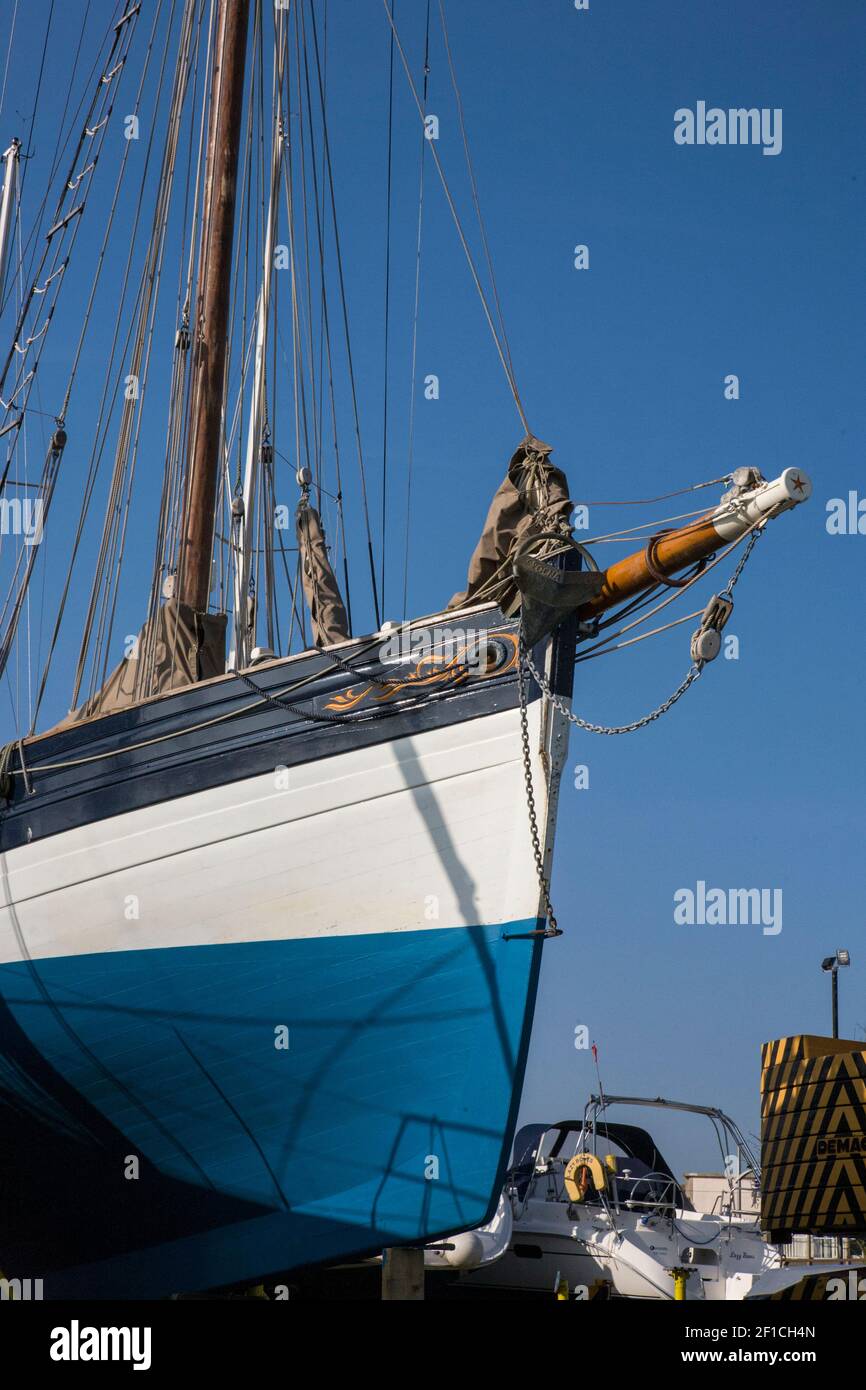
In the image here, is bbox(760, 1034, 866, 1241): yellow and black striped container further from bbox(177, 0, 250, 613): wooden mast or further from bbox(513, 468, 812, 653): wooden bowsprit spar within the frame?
bbox(177, 0, 250, 613): wooden mast

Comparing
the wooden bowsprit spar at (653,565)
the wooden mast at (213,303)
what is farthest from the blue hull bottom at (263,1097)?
the wooden mast at (213,303)

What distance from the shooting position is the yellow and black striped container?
11086 millimetres

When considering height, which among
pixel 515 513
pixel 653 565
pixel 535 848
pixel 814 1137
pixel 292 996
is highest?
pixel 515 513

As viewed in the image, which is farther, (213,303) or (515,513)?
(213,303)

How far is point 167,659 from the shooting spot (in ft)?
43.1

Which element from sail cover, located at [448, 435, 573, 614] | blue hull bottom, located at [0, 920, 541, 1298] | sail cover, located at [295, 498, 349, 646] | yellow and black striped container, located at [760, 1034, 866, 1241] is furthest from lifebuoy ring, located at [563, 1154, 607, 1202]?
sail cover, located at [448, 435, 573, 614]

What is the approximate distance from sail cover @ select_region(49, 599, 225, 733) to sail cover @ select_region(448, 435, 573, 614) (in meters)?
3.07

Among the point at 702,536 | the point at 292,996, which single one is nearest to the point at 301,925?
the point at 292,996

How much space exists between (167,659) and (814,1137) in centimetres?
701

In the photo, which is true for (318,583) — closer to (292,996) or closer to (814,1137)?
(292,996)

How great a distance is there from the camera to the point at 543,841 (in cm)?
1021
